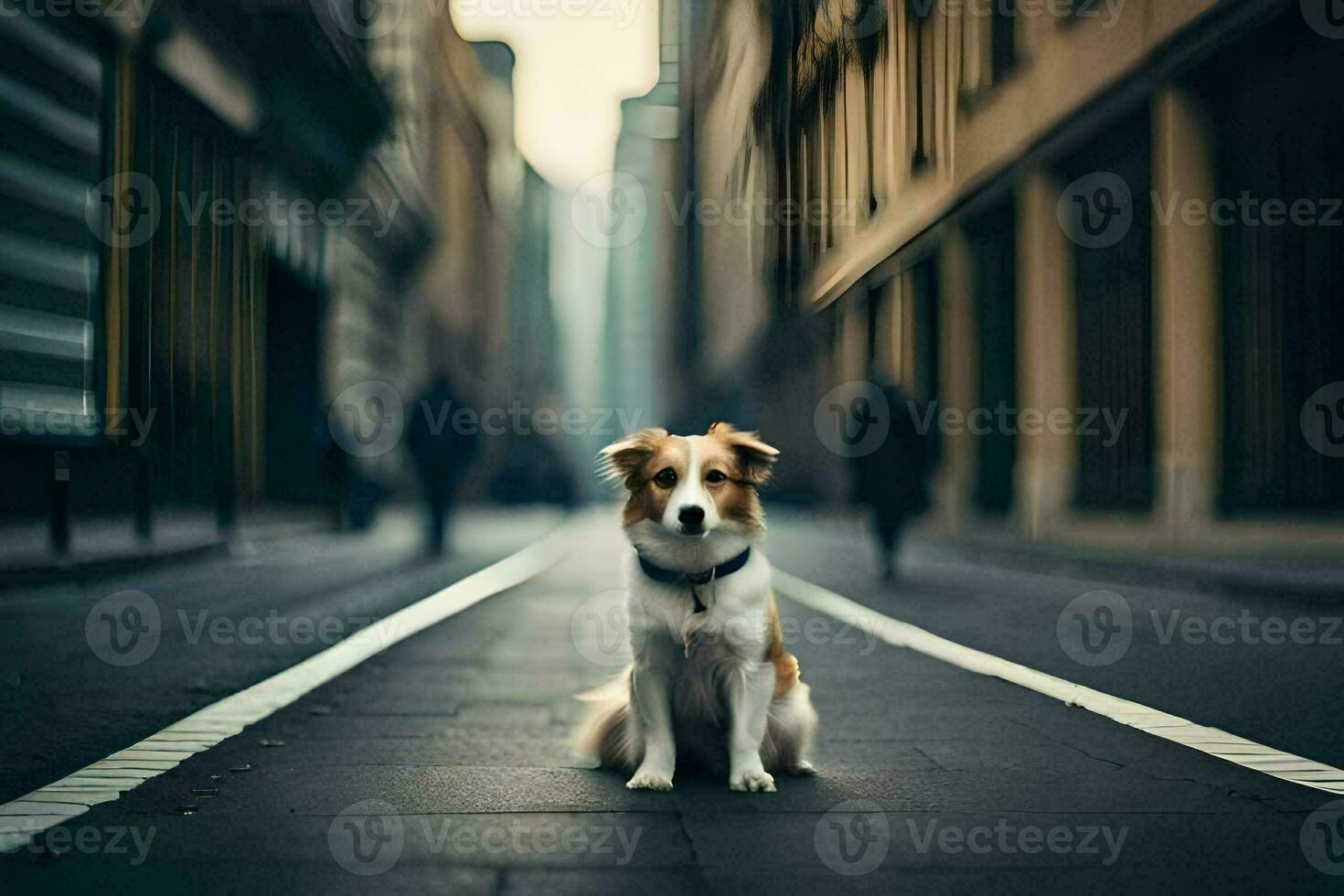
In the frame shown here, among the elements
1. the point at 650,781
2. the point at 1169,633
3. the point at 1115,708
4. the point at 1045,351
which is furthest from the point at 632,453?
the point at 1045,351

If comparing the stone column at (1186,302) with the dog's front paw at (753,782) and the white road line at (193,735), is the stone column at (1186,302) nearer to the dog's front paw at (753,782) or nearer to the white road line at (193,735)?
the white road line at (193,735)

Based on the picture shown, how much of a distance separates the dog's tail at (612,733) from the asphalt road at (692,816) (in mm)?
69

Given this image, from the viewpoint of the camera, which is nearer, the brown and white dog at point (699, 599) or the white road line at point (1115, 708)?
the brown and white dog at point (699, 599)

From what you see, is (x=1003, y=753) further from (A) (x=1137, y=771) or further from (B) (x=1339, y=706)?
(B) (x=1339, y=706)

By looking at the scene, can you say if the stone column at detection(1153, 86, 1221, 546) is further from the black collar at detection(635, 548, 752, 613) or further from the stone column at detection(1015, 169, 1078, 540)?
the black collar at detection(635, 548, 752, 613)

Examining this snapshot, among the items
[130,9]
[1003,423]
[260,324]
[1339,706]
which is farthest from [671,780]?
[260,324]

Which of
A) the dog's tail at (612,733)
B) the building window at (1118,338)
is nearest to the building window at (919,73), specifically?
the dog's tail at (612,733)

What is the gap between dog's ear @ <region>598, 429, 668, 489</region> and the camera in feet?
13.2

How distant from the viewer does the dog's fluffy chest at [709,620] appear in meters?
3.95

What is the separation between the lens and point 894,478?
13.2 m

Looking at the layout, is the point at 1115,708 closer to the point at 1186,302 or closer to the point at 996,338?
the point at 1186,302

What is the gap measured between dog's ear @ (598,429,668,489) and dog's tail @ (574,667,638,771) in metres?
0.63

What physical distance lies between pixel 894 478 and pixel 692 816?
31.8 ft

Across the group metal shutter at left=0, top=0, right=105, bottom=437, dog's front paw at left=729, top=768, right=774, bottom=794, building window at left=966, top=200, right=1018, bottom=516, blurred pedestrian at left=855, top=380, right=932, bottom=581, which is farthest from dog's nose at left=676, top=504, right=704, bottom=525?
building window at left=966, top=200, right=1018, bottom=516
